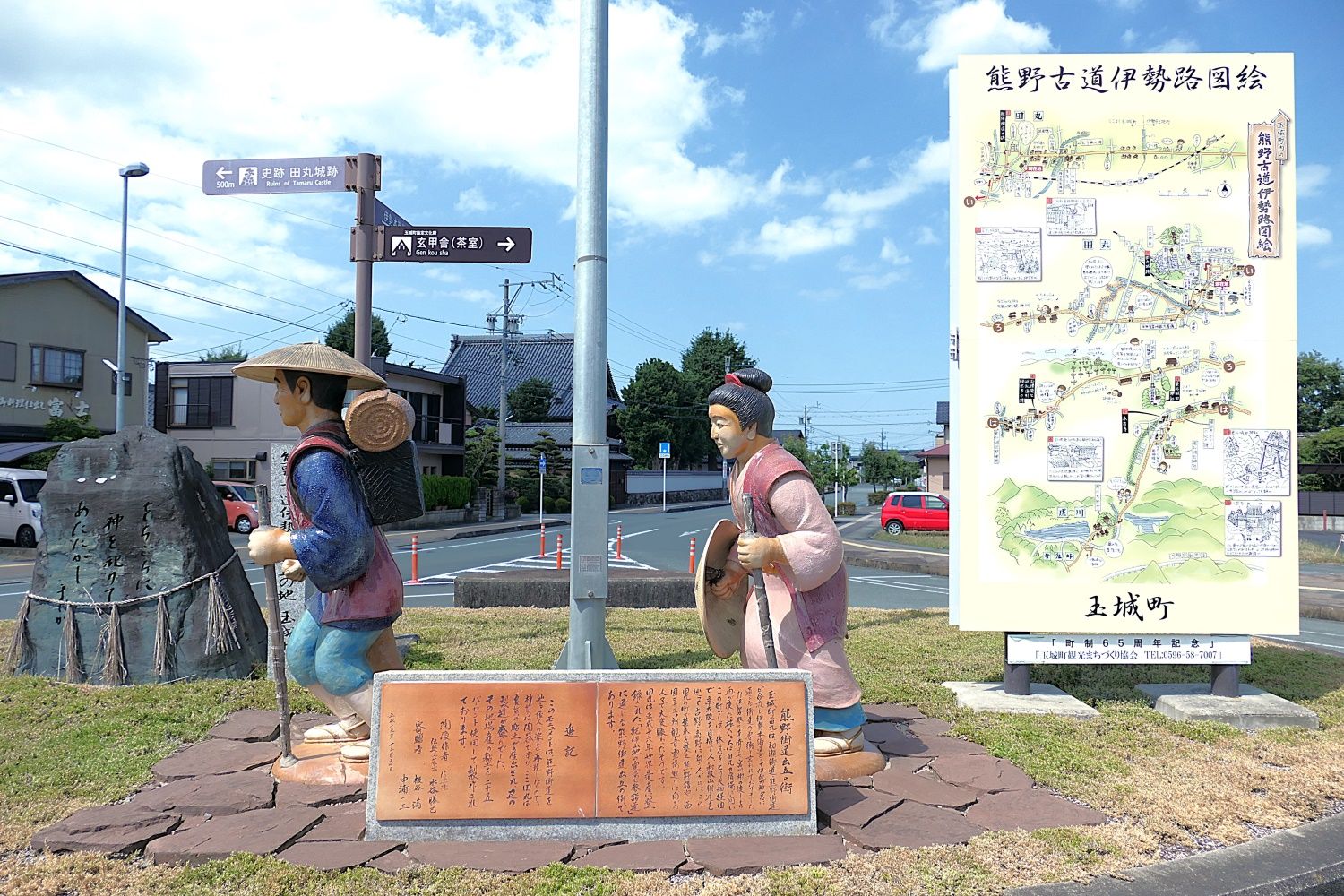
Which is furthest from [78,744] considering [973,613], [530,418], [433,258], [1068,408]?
[530,418]

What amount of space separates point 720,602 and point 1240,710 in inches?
139

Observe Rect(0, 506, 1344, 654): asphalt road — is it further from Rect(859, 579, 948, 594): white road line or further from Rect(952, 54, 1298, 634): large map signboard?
Rect(952, 54, 1298, 634): large map signboard

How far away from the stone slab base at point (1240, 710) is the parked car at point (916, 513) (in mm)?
19589

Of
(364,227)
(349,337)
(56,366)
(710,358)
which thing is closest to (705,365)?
(710,358)

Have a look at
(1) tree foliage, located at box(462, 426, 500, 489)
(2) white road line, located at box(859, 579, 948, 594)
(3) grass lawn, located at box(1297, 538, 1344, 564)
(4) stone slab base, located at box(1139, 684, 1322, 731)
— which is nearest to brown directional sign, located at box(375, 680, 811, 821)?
(4) stone slab base, located at box(1139, 684, 1322, 731)

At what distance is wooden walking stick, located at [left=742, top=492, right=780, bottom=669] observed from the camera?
13.6 ft

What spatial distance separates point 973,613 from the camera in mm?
5816

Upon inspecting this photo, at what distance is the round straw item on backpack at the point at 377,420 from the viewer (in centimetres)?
429

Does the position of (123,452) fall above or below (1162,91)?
below

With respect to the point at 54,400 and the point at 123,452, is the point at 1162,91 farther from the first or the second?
the point at 54,400

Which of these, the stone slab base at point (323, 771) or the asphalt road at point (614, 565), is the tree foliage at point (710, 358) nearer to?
the asphalt road at point (614, 565)

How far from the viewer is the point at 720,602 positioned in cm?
458

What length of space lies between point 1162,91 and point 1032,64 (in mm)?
856

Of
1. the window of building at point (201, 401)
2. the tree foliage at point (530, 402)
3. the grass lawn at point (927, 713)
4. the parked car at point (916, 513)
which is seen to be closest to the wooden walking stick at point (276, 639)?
the grass lawn at point (927, 713)
